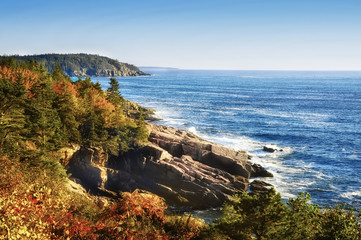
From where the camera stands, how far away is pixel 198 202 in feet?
127

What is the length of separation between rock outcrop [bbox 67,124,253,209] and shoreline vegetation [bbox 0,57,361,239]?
0.15m

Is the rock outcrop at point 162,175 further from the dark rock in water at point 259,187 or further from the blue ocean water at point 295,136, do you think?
the blue ocean water at point 295,136

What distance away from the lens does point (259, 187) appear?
4344 centimetres

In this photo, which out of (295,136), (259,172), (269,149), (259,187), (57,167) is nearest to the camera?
(57,167)

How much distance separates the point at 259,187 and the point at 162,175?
50.9ft

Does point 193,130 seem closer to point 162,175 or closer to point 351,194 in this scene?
point 162,175

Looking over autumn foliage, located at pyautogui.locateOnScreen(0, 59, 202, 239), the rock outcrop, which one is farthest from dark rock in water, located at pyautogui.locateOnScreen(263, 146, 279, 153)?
autumn foliage, located at pyautogui.locateOnScreen(0, 59, 202, 239)

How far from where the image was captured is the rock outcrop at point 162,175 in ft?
129

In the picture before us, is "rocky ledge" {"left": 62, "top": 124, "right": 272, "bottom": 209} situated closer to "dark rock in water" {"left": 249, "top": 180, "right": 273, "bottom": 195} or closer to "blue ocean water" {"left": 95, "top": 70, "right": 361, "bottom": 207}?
"dark rock in water" {"left": 249, "top": 180, "right": 273, "bottom": 195}

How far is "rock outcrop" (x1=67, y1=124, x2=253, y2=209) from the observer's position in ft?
129

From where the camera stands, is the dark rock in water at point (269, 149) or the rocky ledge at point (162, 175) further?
the dark rock in water at point (269, 149)

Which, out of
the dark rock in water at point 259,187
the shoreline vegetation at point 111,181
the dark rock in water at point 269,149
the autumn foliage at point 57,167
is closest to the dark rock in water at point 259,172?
the shoreline vegetation at point 111,181

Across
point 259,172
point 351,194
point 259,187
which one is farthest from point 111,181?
point 351,194

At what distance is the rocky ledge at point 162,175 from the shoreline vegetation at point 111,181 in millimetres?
147
